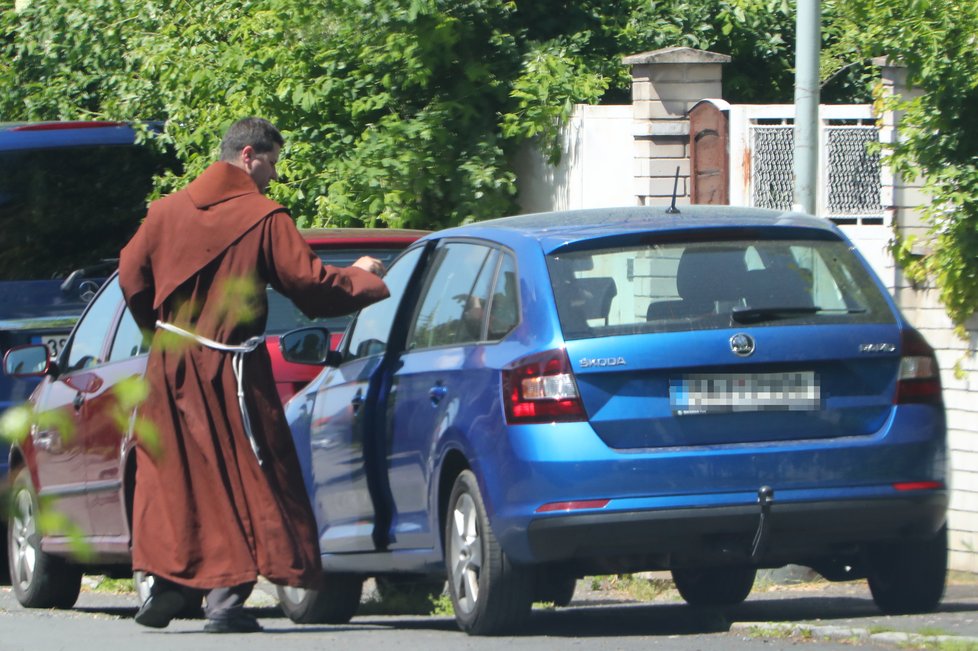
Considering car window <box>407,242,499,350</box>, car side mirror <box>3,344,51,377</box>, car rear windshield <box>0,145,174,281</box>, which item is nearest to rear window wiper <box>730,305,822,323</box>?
car window <box>407,242,499,350</box>

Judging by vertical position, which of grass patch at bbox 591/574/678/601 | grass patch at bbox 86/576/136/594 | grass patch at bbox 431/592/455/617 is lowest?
grass patch at bbox 86/576/136/594

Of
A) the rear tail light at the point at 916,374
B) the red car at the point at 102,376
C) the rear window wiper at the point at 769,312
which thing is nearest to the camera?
the rear window wiper at the point at 769,312

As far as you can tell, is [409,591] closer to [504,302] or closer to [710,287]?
[504,302]

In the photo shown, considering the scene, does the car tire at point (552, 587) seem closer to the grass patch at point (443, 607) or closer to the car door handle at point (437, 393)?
the car door handle at point (437, 393)

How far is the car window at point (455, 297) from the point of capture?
619cm

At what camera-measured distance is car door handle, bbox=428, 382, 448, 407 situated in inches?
241

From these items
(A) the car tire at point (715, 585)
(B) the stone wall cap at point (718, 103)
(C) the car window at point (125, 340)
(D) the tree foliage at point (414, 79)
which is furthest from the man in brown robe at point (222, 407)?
(D) the tree foliage at point (414, 79)

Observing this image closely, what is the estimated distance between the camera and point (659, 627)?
632cm

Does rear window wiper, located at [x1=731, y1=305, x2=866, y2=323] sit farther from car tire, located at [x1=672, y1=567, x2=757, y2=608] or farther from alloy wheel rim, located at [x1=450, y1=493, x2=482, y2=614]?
car tire, located at [x1=672, y1=567, x2=757, y2=608]

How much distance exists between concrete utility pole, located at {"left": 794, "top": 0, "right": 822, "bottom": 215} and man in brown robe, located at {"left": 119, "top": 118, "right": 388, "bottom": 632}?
3.16 metres

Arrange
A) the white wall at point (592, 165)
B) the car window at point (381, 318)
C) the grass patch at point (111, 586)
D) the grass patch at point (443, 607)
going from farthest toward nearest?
the white wall at point (592, 165) < the grass patch at point (111, 586) < the grass patch at point (443, 607) < the car window at point (381, 318)

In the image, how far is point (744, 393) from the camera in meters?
5.59

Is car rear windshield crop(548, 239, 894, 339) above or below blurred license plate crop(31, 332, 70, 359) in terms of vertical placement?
above

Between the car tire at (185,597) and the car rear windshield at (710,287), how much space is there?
1.74m
